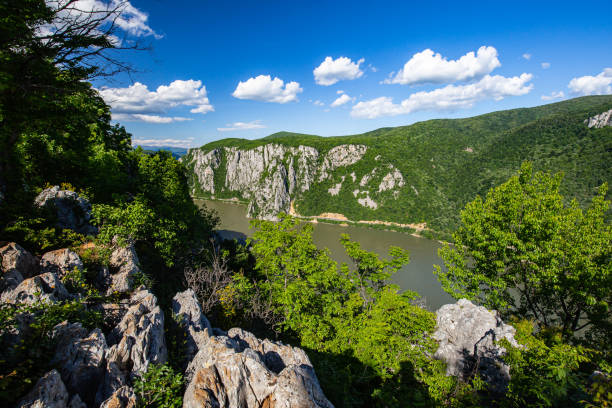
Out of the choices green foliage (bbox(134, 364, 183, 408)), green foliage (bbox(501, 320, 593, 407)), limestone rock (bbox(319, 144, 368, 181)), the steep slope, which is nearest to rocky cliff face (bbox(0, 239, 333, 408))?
green foliage (bbox(134, 364, 183, 408))

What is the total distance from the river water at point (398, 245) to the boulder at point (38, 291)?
86.1ft

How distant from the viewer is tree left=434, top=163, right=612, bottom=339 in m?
9.52

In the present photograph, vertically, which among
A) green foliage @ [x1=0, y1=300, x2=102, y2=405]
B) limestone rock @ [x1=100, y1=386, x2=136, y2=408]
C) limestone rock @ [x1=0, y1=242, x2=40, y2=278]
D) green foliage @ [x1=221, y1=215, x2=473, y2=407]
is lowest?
green foliage @ [x1=221, y1=215, x2=473, y2=407]

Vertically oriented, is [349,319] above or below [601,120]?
below

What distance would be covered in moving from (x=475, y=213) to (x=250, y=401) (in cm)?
1270

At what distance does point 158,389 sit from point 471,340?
1154cm

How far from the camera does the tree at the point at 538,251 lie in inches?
375

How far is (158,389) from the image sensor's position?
4.11 meters

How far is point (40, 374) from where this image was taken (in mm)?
3641

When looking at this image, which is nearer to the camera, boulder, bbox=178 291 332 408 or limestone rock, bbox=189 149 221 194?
boulder, bbox=178 291 332 408

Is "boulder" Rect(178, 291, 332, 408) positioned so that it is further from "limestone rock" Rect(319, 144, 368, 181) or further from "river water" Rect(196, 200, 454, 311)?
"limestone rock" Rect(319, 144, 368, 181)

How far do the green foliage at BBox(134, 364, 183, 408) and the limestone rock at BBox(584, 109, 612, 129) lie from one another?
135492 mm

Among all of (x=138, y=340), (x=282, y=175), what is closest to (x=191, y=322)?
(x=138, y=340)

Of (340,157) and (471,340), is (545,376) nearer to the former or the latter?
(471,340)
